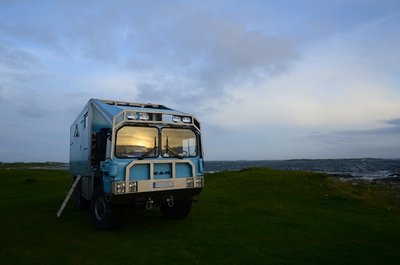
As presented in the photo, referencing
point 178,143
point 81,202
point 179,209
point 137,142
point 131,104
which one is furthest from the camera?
point 81,202

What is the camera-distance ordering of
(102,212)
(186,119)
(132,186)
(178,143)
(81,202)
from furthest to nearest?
1. (81,202)
2. (186,119)
3. (178,143)
4. (102,212)
5. (132,186)

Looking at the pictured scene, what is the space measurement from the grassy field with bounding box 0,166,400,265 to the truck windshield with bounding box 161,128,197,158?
2.51 m

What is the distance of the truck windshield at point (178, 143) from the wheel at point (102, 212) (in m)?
2.38

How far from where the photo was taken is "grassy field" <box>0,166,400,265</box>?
8.11 m

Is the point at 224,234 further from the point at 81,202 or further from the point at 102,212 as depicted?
the point at 81,202

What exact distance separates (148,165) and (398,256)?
23.3 feet

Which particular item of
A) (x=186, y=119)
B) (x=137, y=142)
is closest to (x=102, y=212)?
(x=137, y=142)

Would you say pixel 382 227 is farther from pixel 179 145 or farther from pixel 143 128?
pixel 143 128

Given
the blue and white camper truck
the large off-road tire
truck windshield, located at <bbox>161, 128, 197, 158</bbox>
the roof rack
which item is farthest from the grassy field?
the roof rack

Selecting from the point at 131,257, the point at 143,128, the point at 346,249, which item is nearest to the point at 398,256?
the point at 346,249

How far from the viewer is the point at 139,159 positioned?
10242 millimetres

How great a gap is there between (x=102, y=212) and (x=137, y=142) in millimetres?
2692

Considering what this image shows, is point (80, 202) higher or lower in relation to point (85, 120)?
lower

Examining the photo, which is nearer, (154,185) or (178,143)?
(154,185)
